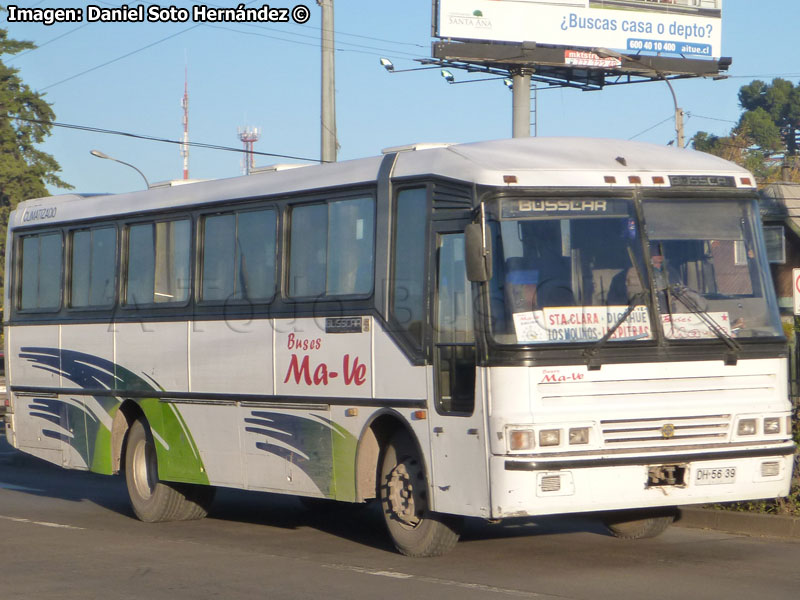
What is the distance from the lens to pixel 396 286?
10.9 meters

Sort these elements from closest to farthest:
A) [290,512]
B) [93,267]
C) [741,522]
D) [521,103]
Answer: [741,522], [290,512], [93,267], [521,103]

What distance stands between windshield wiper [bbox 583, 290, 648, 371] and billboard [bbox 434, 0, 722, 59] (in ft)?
102

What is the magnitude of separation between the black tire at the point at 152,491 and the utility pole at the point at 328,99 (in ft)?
25.3

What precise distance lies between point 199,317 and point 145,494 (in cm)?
235

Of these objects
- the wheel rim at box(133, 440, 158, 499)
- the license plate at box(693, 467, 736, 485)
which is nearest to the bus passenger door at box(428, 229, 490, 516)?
the license plate at box(693, 467, 736, 485)

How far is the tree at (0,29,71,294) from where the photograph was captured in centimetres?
6156

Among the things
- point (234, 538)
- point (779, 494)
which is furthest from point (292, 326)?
point (779, 494)

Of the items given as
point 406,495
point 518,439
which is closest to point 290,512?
point 406,495

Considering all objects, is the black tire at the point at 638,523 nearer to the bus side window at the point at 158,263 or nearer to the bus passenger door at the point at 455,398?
the bus passenger door at the point at 455,398

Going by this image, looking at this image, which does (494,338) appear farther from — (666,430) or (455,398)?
(666,430)

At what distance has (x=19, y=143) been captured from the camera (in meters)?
63.5

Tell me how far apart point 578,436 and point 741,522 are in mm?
3075

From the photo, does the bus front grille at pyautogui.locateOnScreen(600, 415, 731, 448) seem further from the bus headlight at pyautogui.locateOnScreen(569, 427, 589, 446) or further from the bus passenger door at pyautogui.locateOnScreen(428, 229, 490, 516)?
the bus passenger door at pyautogui.locateOnScreen(428, 229, 490, 516)

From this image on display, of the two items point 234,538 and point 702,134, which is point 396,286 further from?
point 702,134
